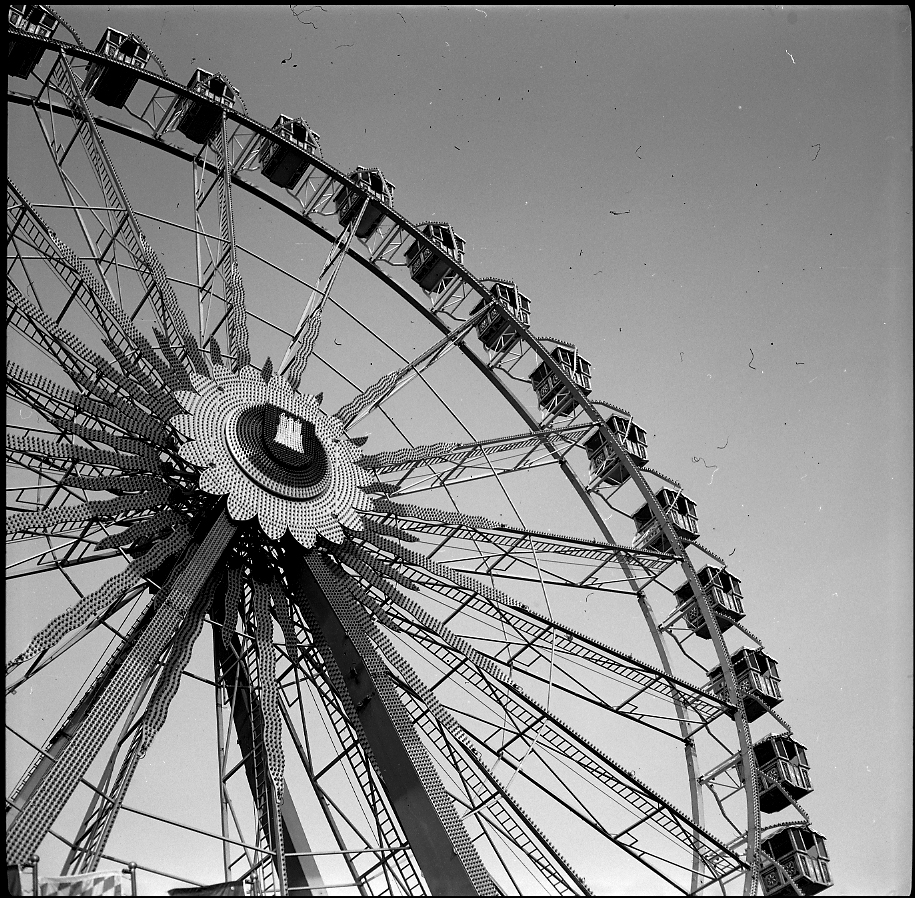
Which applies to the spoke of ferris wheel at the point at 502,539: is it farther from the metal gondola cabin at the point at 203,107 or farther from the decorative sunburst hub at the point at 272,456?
the metal gondola cabin at the point at 203,107

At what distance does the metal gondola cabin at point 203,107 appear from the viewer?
21547 mm

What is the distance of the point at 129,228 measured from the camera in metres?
18.5

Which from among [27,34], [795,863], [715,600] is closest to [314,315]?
[27,34]

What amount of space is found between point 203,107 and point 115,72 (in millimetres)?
1586

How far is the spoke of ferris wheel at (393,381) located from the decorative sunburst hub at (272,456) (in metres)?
0.91

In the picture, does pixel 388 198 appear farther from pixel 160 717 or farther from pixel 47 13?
pixel 160 717

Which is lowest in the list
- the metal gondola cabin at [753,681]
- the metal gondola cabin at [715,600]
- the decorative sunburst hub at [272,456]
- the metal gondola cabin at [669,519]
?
the decorative sunburst hub at [272,456]

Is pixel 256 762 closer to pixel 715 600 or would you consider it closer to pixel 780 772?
pixel 780 772

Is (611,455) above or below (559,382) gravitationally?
below

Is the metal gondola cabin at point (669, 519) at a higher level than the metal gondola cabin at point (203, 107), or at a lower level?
lower

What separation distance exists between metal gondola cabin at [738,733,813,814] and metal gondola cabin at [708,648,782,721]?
1.99 feet

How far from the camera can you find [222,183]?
2105 cm

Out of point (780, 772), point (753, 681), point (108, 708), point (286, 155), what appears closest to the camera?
point (108, 708)

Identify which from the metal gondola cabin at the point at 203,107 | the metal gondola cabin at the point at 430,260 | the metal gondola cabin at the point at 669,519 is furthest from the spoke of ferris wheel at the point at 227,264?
the metal gondola cabin at the point at 669,519
